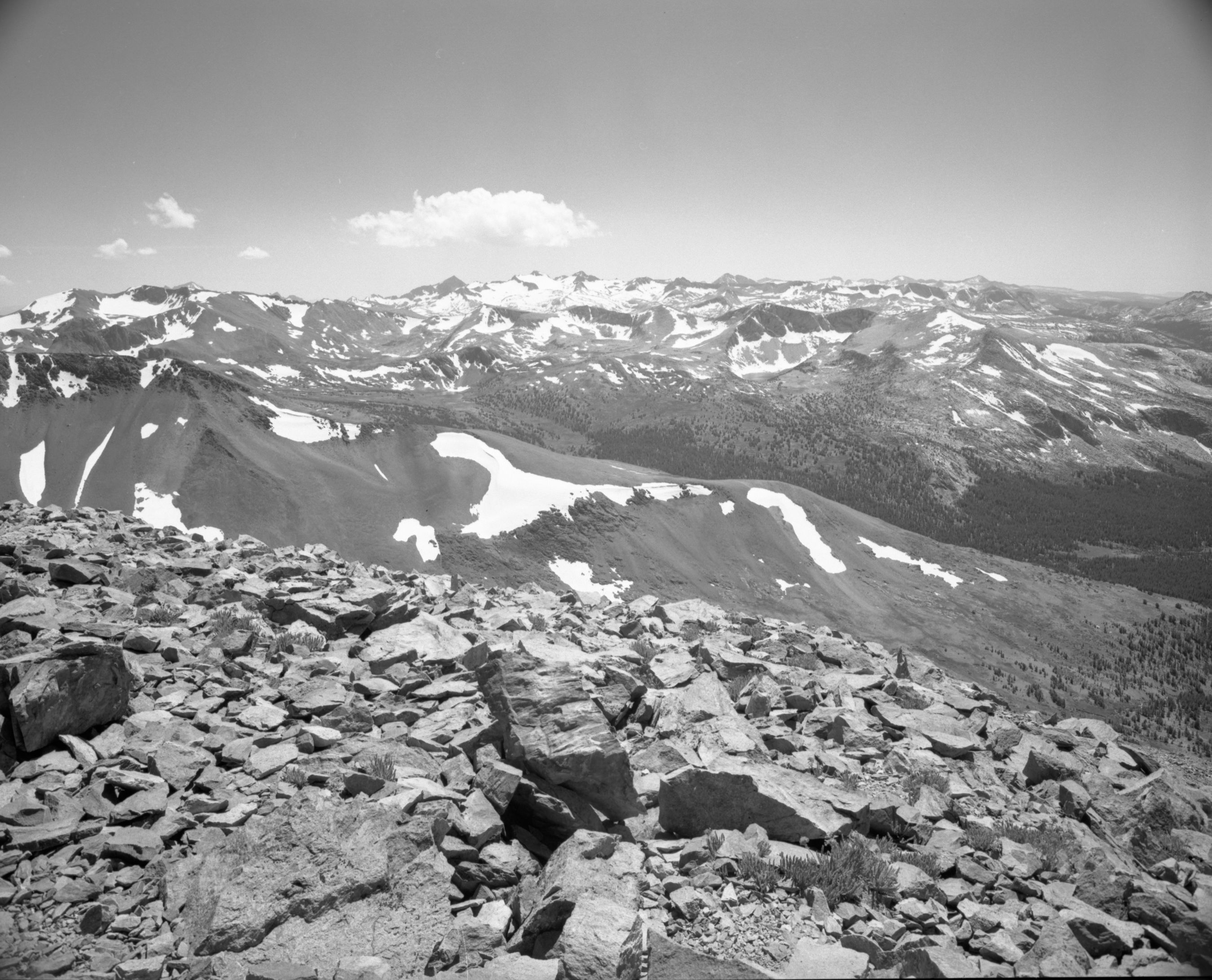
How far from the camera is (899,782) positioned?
10.6 metres

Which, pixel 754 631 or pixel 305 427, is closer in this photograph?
pixel 754 631

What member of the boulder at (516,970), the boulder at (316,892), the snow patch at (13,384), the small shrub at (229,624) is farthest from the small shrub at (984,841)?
the snow patch at (13,384)

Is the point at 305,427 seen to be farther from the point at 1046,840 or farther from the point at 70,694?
the point at 1046,840

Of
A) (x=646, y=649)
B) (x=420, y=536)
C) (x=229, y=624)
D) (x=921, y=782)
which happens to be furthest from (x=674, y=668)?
(x=420, y=536)

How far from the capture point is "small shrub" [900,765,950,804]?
33.8 feet

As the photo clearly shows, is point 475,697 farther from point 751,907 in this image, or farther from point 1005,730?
point 1005,730

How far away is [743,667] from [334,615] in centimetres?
1026

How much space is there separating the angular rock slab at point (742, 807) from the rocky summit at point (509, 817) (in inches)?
1.5

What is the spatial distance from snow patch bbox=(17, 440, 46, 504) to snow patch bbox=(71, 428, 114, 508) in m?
4.01

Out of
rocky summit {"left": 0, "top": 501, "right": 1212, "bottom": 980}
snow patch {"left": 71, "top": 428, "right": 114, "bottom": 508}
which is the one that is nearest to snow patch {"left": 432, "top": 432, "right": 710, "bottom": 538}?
snow patch {"left": 71, "top": 428, "right": 114, "bottom": 508}

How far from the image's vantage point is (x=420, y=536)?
63844 millimetres

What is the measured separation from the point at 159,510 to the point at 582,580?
→ 155ft

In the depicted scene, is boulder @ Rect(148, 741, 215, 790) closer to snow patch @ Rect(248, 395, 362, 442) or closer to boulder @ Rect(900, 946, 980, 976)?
boulder @ Rect(900, 946, 980, 976)

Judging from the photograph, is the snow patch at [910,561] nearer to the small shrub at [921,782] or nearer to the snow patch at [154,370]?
the small shrub at [921,782]
